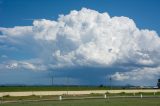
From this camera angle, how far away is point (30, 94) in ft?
319

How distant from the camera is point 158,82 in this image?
177m

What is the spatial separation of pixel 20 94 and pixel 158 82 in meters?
96.7

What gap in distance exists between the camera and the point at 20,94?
314ft

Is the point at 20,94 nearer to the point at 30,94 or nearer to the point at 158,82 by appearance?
the point at 30,94

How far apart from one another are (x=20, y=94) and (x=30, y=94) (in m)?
2.91

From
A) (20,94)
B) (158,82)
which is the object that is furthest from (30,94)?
(158,82)

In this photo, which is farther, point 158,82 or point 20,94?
point 158,82

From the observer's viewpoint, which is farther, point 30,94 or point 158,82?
point 158,82

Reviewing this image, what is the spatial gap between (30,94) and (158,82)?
94001mm
